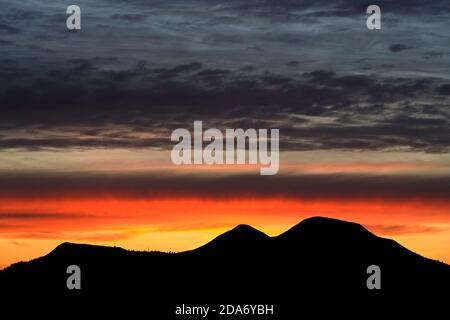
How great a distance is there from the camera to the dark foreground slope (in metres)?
86.2

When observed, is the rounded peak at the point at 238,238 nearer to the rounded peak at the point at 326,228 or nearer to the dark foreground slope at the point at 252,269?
the dark foreground slope at the point at 252,269

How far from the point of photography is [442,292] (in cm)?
9156

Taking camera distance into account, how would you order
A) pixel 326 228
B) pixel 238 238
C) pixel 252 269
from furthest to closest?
1. pixel 326 228
2. pixel 238 238
3. pixel 252 269

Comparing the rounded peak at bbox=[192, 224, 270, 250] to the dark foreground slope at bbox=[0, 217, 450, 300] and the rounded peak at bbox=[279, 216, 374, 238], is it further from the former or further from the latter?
the rounded peak at bbox=[279, 216, 374, 238]

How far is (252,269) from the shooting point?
9375cm

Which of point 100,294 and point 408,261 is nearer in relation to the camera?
point 100,294

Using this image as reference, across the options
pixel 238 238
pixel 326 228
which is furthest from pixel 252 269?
pixel 326 228

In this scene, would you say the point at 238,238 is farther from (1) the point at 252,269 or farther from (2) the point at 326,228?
(2) the point at 326,228

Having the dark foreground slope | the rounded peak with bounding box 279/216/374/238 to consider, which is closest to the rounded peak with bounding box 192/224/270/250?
the dark foreground slope

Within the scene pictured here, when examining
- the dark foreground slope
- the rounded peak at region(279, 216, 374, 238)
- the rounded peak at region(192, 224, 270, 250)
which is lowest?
the dark foreground slope

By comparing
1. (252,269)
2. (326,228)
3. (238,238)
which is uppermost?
(326,228)
